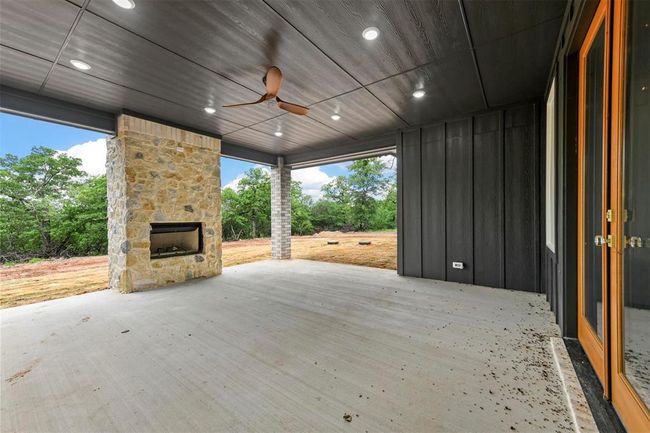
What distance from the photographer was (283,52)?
2617 millimetres

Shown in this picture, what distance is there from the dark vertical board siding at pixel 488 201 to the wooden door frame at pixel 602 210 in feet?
6.24

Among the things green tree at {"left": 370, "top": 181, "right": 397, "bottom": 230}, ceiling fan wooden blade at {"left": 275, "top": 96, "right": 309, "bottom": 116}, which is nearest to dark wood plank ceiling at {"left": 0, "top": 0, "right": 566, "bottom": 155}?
ceiling fan wooden blade at {"left": 275, "top": 96, "right": 309, "bottom": 116}

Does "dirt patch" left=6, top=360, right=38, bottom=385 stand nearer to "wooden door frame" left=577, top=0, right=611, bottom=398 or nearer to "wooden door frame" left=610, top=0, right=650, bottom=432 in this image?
"wooden door frame" left=610, top=0, right=650, bottom=432

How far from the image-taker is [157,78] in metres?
3.10

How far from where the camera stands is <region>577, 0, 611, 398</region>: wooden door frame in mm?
1493

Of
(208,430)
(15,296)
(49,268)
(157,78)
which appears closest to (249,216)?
(49,268)

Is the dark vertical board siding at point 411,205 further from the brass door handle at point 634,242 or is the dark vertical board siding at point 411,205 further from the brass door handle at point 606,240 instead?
the brass door handle at point 634,242

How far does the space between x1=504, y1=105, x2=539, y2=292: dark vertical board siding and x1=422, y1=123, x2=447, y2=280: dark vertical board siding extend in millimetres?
936

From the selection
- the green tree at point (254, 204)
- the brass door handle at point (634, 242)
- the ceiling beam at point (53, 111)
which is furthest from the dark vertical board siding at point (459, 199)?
the green tree at point (254, 204)

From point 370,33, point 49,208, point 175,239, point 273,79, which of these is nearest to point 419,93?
point 370,33

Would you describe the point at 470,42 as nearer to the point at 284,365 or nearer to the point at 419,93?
the point at 419,93

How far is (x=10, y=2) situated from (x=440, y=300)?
5107 millimetres

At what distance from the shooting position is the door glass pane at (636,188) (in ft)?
4.19

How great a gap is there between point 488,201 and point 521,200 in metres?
0.42
